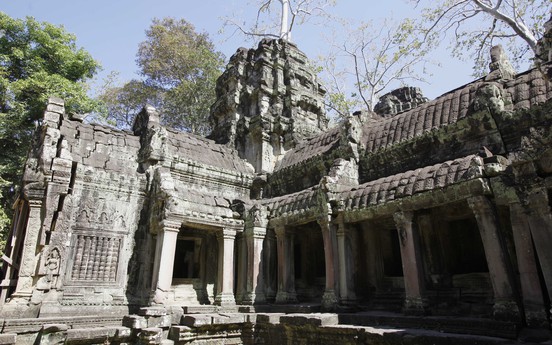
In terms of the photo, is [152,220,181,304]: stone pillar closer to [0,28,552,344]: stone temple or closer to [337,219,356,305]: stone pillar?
[0,28,552,344]: stone temple

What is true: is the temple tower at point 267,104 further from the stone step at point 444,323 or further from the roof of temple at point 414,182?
the stone step at point 444,323

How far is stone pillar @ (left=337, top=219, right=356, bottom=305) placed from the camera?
8500 mm

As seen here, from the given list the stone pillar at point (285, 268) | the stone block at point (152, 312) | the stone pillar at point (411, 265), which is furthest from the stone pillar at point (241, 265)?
the stone pillar at point (411, 265)

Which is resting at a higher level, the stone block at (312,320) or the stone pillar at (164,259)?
the stone pillar at (164,259)

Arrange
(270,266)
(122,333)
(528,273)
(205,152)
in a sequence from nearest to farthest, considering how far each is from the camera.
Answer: (528,273)
(122,333)
(270,266)
(205,152)

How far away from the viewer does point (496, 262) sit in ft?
20.1

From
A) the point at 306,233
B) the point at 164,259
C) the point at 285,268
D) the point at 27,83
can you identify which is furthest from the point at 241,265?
the point at 27,83

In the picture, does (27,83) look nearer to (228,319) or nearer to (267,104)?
(267,104)

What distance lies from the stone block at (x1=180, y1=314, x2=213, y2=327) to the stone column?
20.5 feet

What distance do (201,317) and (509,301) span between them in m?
5.87

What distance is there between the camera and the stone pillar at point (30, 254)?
8.25m

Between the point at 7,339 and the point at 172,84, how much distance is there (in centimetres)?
2339

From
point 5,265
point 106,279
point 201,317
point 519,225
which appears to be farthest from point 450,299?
point 5,265

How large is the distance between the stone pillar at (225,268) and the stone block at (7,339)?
15.8ft
